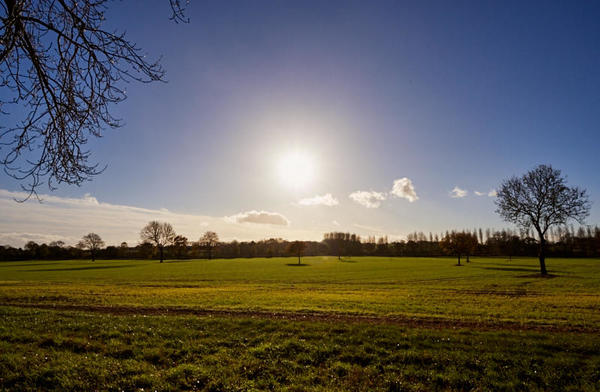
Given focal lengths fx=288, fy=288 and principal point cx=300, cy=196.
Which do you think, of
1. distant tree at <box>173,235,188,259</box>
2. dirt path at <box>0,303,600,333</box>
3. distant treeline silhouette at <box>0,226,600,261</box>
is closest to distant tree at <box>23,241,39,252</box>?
distant treeline silhouette at <box>0,226,600,261</box>

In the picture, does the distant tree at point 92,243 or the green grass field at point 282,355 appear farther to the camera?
the distant tree at point 92,243

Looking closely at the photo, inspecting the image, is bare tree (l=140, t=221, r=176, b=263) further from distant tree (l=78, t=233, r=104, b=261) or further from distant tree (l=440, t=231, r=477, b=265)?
distant tree (l=440, t=231, r=477, b=265)

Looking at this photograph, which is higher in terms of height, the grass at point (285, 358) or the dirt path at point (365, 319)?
the grass at point (285, 358)

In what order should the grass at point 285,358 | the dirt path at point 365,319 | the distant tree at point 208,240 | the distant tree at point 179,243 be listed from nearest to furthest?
the grass at point 285,358
the dirt path at point 365,319
the distant tree at point 179,243
the distant tree at point 208,240

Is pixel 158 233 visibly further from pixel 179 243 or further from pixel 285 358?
pixel 285 358

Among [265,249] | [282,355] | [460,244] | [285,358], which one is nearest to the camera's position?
[285,358]

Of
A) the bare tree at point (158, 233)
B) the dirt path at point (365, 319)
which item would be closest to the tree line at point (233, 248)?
the bare tree at point (158, 233)

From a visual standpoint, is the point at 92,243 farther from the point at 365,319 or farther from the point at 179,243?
the point at 365,319

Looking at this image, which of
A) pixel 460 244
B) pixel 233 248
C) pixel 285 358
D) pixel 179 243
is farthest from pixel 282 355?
pixel 233 248

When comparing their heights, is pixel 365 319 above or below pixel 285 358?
below

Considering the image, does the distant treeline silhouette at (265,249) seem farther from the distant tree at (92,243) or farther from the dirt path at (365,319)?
the dirt path at (365,319)

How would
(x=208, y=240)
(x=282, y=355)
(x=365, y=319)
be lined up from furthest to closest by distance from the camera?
(x=208, y=240) → (x=365, y=319) → (x=282, y=355)

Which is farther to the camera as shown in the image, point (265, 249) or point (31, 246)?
point (265, 249)

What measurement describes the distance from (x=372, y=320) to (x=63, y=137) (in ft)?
44.4
